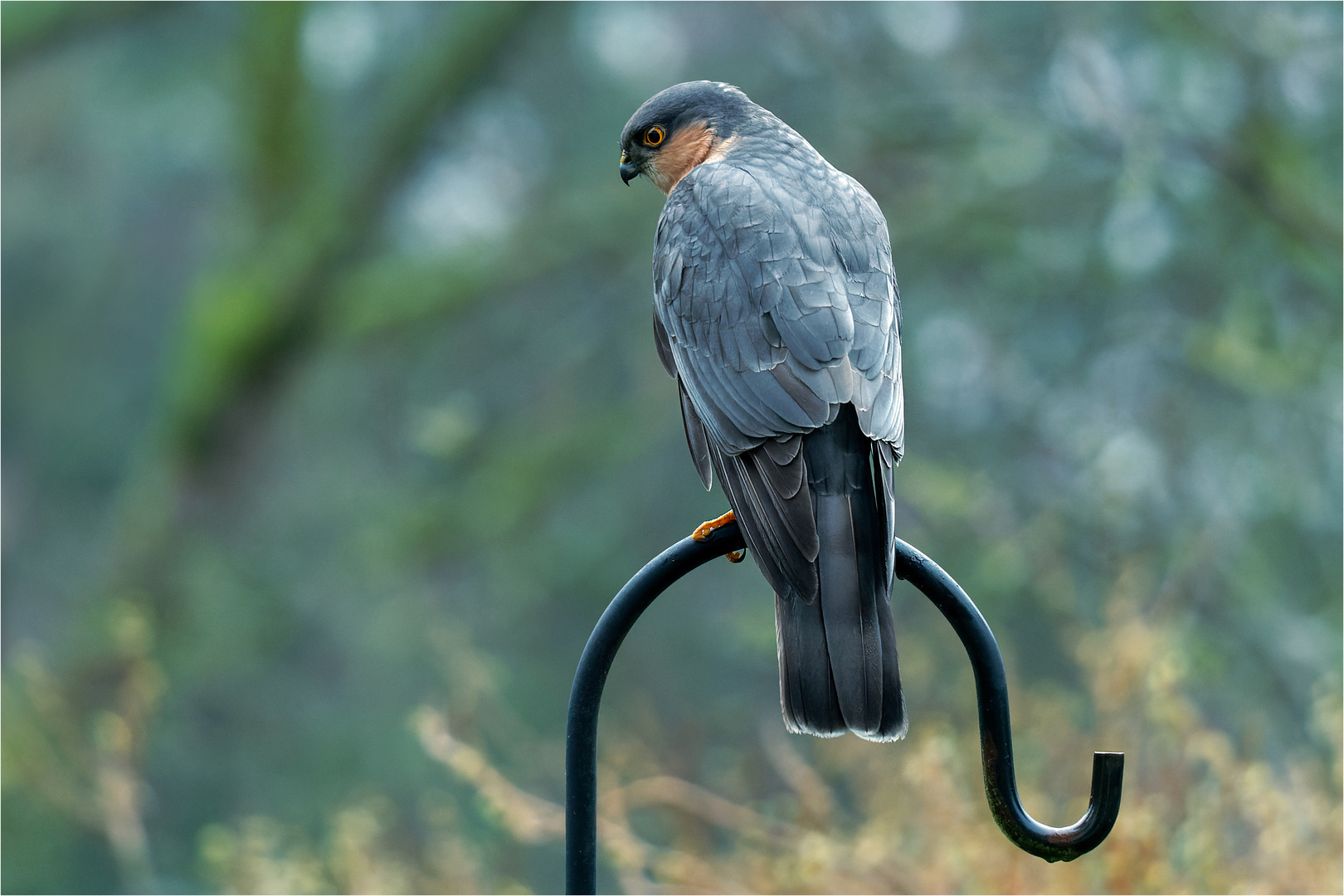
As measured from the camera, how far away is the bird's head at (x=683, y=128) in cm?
265

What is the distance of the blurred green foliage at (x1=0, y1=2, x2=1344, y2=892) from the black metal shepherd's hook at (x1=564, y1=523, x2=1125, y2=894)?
1147 mm

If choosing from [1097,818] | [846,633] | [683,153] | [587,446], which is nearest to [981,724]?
[1097,818]

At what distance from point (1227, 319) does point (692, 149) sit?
9.31 ft

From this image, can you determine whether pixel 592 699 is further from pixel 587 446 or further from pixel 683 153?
pixel 587 446

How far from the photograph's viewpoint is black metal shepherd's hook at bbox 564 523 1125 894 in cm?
161

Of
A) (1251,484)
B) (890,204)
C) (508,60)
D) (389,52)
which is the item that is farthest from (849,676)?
(389,52)

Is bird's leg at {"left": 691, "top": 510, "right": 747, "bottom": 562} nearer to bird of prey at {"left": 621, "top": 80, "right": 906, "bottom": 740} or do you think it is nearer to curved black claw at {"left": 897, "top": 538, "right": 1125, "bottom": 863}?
bird of prey at {"left": 621, "top": 80, "right": 906, "bottom": 740}

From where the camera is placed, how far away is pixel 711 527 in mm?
1936

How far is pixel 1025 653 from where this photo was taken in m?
6.12

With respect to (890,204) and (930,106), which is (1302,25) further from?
(890,204)

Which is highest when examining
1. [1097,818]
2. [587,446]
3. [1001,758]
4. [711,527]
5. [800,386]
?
[587,446]

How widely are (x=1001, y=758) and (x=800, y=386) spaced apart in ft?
2.17

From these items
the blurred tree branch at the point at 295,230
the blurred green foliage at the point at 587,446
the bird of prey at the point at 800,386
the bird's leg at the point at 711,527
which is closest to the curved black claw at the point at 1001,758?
the bird of prey at the point at 800,386

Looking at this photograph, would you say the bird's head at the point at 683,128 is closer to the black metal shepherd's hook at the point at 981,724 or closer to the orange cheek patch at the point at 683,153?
the orange cheek patch at the point at 683,153
